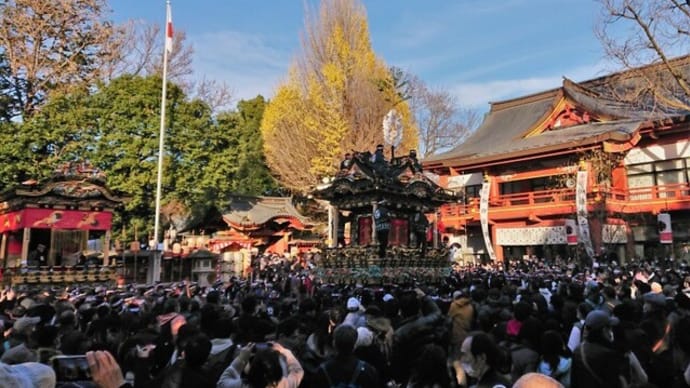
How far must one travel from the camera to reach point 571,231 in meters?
22.5

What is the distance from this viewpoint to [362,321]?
5.42 meters

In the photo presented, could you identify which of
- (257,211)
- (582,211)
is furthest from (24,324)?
(257,211)

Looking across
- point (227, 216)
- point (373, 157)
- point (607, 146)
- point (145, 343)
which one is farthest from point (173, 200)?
point (145, 343)

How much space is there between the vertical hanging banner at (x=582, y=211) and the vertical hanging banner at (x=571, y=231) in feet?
0.76

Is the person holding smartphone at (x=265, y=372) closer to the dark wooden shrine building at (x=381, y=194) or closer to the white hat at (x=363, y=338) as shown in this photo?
the white hat at (x=363, y=338)

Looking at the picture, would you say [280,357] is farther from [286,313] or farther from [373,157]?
[373,157]

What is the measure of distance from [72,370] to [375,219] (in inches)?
571

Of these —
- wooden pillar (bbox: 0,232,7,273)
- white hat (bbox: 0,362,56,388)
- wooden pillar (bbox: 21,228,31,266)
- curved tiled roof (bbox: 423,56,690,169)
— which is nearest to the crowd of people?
white hat (bbox: 0,362,56,388)

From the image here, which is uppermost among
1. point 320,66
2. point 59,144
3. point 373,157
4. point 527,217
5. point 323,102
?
point 320,66

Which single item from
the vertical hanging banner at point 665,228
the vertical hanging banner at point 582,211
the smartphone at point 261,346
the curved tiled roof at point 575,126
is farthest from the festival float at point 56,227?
the vertical hanging banner at point 665,228

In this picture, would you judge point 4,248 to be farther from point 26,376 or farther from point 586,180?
point 586,180

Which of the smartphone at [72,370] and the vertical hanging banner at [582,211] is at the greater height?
the vertical hanging banner at [582,211]

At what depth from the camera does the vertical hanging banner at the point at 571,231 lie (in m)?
22.2

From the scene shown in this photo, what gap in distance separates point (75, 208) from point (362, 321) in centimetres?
1851
